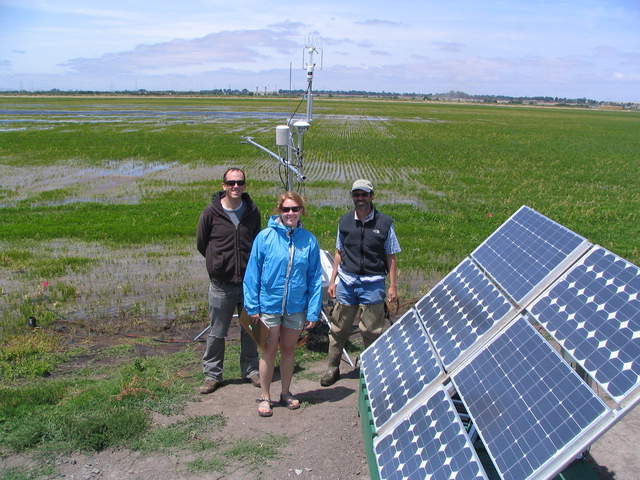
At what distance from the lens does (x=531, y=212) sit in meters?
5.23

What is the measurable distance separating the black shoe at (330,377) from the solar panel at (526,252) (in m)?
2.02

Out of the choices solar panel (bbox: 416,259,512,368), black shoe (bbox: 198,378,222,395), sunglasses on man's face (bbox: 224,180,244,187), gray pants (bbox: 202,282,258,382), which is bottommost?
black shoe (bbox: 198,378,222,395)

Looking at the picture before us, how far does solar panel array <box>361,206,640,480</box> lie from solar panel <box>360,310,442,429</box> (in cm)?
1

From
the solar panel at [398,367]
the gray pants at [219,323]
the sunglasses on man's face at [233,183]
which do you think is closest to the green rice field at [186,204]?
the gray pants at [219,323]

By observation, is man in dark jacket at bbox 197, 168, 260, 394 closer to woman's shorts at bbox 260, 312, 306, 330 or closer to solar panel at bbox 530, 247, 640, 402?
woman's shorts at bbox 260, 312, 306, 330

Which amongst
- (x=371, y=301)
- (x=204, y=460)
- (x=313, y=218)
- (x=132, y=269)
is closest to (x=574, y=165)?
(x=313, y=218)

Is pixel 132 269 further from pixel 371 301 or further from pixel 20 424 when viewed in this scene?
pixel 371 301

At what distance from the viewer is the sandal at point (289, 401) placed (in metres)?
5.36

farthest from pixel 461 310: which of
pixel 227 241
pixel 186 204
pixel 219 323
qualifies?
pixel 186 204

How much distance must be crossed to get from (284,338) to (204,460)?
1314 millimetres

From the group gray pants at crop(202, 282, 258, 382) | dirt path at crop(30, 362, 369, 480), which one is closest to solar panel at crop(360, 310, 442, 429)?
dirt path at crop(30, 362, 369, 480)

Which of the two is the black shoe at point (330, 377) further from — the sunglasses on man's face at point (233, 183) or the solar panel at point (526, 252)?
the sunglasses on man's face at point (233, 183)

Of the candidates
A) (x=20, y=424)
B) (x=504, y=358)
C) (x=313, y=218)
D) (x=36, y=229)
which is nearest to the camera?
(x=504, y=358)

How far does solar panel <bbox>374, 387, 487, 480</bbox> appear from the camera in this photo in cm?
315
